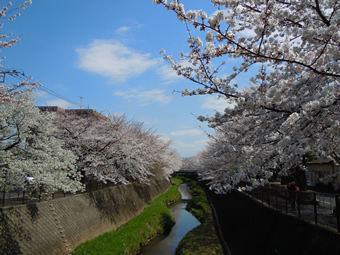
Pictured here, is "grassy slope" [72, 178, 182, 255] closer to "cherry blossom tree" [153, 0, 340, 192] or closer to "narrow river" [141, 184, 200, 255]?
"narrow river" [141, 184, 200, 255]

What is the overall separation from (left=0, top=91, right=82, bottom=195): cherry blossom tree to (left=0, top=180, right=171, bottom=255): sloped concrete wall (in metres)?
1.13

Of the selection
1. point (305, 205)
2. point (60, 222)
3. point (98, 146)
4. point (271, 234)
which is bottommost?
point (271, 234)

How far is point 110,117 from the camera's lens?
23016mm

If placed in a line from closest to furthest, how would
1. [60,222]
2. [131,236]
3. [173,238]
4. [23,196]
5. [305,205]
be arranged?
1. [305,205]
2. [23,196]
3. [60,222]
4. [131,236]
5. [173,238]

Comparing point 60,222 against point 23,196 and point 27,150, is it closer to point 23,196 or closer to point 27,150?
point 23,196

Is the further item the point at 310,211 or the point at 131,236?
the point at 131,236

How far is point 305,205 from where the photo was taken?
824 cm

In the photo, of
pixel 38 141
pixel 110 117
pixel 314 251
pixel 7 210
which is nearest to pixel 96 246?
pixel 7 210

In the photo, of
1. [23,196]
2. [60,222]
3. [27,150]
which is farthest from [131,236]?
[27,150]

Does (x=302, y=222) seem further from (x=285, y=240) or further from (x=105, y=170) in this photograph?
(x=105, y=170)

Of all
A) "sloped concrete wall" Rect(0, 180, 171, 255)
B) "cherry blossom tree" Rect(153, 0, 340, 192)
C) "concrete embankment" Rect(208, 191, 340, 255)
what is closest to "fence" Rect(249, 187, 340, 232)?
"concrete embankment" Rect(208, 191, 340, 255)

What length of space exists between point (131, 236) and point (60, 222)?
3943 mm

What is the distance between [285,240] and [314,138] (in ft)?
16.9

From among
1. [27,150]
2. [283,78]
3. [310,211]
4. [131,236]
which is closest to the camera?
[283,78]
